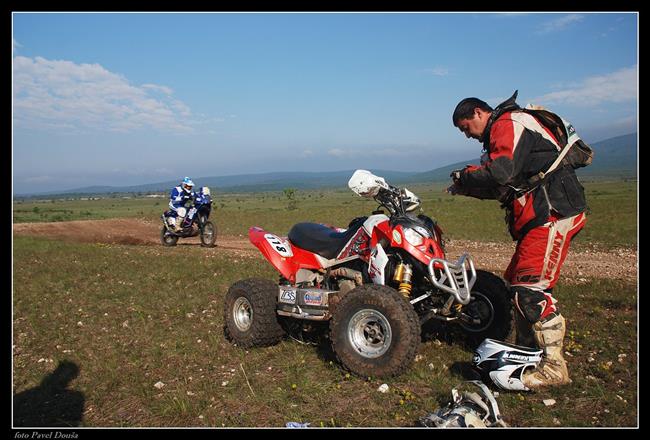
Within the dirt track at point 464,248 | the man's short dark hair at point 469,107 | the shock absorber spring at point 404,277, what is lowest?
the dirt track at point 464,248

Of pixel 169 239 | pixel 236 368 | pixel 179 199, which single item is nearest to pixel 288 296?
pixel 236 368

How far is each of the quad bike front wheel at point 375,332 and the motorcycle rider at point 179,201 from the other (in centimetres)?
1446

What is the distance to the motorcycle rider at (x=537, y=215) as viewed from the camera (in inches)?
181

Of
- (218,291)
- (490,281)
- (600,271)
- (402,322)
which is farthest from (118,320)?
(600,271)

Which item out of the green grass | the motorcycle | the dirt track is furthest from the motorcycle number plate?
the motorcycle

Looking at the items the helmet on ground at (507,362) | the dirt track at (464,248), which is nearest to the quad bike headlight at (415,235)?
the helmet on ground at (507,362)

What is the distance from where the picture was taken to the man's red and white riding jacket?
4586 millimetres

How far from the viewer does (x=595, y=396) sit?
174 inches

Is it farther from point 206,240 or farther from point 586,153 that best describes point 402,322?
point 206,240

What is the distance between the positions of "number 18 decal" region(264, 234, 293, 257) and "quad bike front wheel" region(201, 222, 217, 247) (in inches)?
478

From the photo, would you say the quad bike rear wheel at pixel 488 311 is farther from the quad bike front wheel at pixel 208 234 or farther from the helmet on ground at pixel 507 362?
the quad bike front wheel at pixel 208 234

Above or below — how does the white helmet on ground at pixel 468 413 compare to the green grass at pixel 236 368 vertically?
above

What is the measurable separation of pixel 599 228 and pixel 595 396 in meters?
18.2

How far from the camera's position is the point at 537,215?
466 cm
